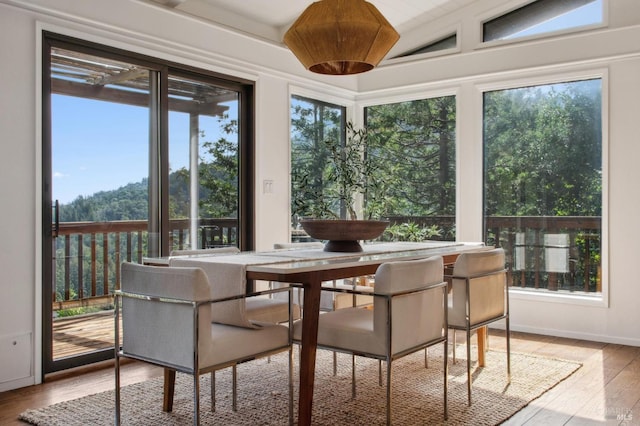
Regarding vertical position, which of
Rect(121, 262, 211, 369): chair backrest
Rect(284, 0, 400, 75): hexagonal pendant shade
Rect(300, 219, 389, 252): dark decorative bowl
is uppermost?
Rect(284, 0, 400, 75): hexagonal pendant shade

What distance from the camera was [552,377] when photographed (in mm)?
3607

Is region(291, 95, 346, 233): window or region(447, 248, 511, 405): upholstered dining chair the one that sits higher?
region(291, 95, 346, 233): window

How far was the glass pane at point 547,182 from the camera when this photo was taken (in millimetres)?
4836

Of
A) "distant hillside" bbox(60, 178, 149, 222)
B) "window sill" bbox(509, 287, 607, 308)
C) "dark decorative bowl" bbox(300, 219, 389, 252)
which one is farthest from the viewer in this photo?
"window sill" bbox(509, 287, 607, 308)

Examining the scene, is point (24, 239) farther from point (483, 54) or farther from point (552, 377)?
point (483, 54)

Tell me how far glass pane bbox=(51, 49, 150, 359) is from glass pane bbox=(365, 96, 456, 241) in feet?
8.26

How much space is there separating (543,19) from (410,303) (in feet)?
11.7

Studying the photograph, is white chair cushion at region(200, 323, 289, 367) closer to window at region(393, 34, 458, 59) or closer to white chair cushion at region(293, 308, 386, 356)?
white chair cushion at region(293, 308, 386, 356)

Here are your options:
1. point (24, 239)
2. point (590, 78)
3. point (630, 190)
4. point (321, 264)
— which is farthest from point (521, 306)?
point (24, 239)

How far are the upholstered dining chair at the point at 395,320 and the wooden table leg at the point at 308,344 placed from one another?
169 mm

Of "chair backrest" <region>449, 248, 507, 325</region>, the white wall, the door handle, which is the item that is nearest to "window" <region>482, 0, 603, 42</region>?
the white wall

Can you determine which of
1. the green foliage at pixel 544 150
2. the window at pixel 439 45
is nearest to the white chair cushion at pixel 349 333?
the green foliage at pixel 544 150

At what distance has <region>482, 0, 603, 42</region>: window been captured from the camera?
15.8 ft

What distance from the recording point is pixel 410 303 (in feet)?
8.63
